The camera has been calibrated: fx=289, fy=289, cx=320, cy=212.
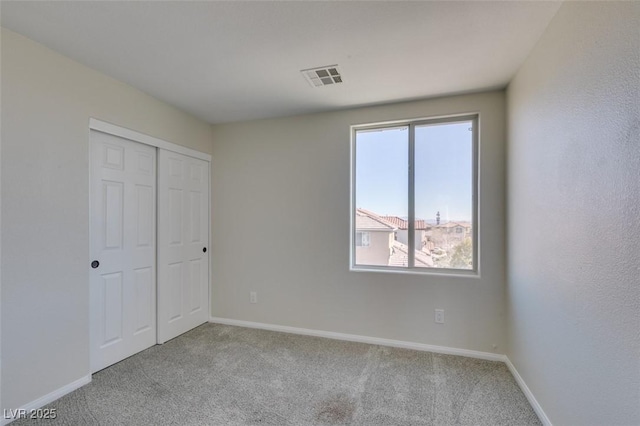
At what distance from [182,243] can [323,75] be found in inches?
91.1

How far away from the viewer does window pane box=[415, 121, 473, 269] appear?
2818 millimetres

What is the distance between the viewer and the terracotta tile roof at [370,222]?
307cm

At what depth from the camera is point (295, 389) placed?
2180mm

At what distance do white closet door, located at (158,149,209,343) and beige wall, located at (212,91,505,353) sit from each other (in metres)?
0.16

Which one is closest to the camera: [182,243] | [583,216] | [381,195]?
[583,216]

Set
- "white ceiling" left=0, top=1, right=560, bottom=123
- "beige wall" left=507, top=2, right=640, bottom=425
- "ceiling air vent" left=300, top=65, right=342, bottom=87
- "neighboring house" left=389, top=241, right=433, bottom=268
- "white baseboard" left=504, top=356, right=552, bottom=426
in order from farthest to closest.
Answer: "neighboring house" left=389, top=241, right=433, bottom=268 < "ceiling air vent" left=300, top=65, right=342, bottom=87 < "white baseboard" left=504, top=356, right=552, bottom=426 < "white ceiling" left=0, top=1, right=560, bottom=123 < "beige wall" left=507, top=2, right=640, bottom=425

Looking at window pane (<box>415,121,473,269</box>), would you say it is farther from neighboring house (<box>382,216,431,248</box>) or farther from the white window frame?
the white window frame

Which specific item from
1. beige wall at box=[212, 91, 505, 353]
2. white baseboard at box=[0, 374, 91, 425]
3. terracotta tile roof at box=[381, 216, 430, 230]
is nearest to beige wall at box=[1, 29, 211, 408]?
white baseboard at box=[0, 374, 91, 425]

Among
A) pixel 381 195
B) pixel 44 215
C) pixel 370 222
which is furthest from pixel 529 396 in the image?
pixel 44 215

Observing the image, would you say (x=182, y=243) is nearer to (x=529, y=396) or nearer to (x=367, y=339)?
(x=367, y=339)

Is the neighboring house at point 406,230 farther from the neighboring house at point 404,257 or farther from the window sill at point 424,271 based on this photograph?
the window sill at point 424,271

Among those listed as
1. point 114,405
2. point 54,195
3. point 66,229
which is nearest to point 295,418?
point 114,405

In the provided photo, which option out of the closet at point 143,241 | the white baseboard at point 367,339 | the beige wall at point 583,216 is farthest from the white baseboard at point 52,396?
the beige wall at point 583,216

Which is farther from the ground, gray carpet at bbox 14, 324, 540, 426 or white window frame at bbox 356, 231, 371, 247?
white window frame at bbox 356, 231, 371, 247
